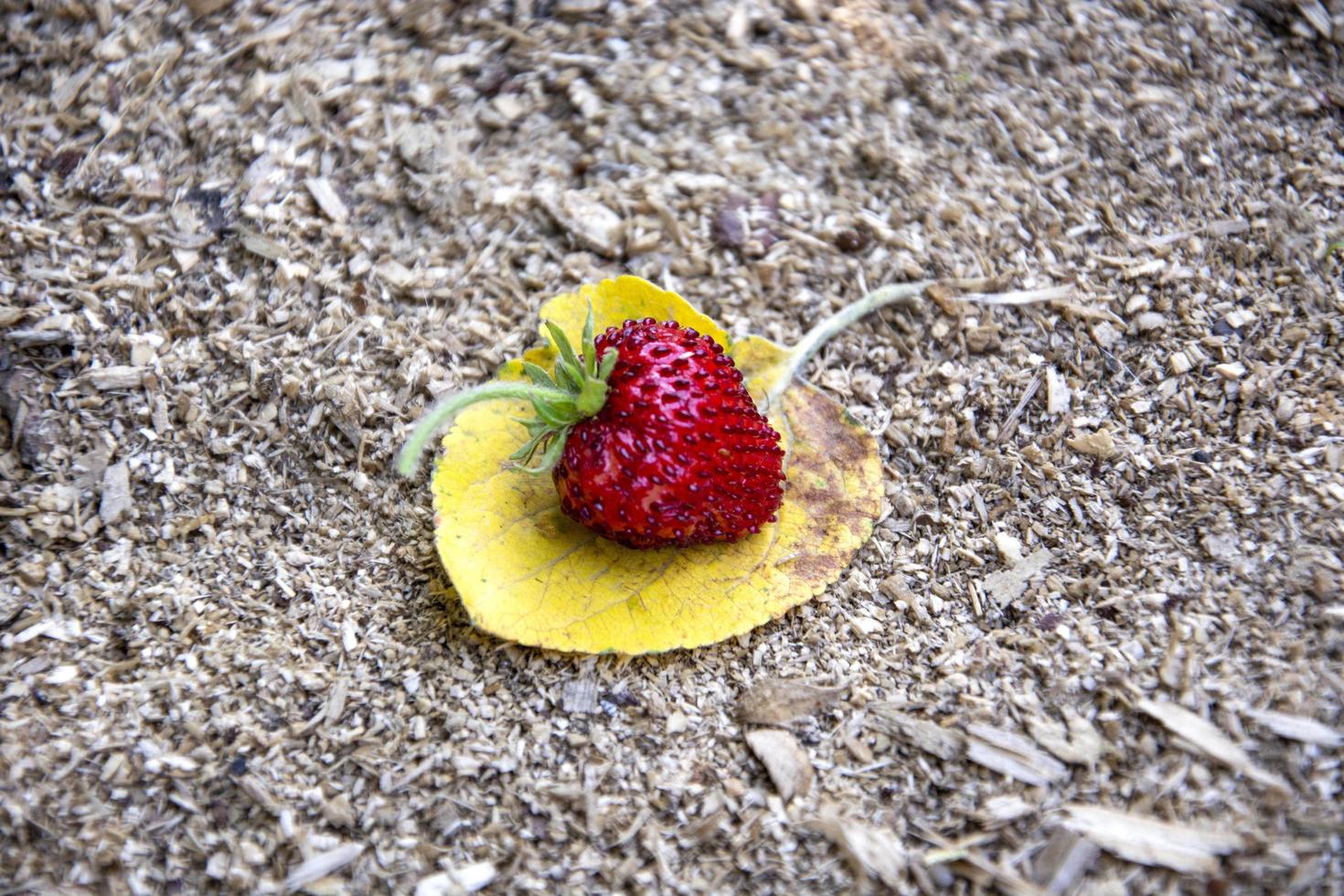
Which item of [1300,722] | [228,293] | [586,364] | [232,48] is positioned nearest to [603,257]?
[586,364]

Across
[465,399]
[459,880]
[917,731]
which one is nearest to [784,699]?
[917,731]

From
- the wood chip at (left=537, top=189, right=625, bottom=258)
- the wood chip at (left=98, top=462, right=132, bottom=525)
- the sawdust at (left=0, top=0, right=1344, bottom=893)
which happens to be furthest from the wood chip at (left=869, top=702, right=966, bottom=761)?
the wood chip at (left=98, top=462, right=132, bottom=525)

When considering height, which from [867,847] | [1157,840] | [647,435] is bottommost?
[867,847]

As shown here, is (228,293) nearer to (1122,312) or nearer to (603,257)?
(603,257)

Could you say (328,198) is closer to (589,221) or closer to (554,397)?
(589,221)

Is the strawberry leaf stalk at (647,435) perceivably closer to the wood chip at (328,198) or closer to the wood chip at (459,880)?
the wood chip at (459,880)
